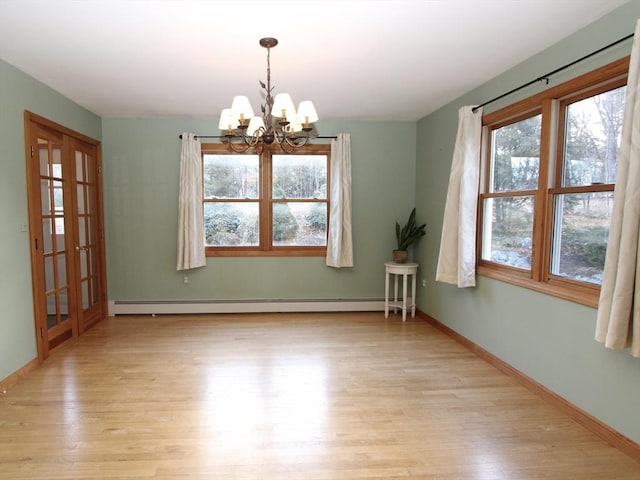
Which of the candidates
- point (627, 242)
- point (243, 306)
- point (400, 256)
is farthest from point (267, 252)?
point (627, 242)

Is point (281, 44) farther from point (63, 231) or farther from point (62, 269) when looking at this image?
point (62, 269)

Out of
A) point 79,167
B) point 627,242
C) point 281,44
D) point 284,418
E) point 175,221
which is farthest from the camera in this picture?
point 175,221

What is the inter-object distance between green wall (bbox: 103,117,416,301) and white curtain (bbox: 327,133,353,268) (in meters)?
0.18

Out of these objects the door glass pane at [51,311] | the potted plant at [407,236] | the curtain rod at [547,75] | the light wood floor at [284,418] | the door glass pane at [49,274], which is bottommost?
the light wood floor at [284,418]

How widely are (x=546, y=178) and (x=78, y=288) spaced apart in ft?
15.1

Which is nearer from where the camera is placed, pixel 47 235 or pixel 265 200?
pixel 47 235

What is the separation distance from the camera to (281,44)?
259 cm

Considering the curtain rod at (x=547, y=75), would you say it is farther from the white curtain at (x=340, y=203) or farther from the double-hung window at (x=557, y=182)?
the white curtain at (x=340, y=203)

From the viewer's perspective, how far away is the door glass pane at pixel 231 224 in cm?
480

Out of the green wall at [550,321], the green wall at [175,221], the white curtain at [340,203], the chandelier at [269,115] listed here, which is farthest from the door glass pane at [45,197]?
the green wall at [550,321]

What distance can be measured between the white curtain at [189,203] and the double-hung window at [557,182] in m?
3.28

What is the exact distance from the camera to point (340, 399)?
265 cm

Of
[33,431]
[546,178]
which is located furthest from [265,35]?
[33,431]

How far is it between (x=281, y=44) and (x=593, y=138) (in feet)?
7.27
